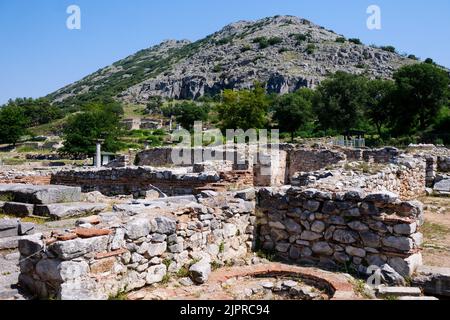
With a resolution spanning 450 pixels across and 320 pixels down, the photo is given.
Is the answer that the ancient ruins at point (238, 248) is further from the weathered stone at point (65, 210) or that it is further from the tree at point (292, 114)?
the tree at point (292, 114)

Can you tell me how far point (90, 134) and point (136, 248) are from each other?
43.8 metres

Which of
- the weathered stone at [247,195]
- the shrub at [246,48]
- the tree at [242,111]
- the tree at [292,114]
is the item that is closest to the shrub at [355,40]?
the shrub at [246,48]

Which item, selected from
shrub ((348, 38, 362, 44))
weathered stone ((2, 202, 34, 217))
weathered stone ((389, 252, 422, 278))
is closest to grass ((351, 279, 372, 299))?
weathered stone ((389, 252, 422, 278))

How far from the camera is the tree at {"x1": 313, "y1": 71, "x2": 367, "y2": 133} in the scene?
162ft

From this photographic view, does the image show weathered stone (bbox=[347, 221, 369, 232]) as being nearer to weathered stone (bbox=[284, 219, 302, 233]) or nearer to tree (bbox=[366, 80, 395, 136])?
weathered stone (bbox=[284, 219, 302, 233])

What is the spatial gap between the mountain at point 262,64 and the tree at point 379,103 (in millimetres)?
50581

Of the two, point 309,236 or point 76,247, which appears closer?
point 76,247

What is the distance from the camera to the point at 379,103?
1903 inches

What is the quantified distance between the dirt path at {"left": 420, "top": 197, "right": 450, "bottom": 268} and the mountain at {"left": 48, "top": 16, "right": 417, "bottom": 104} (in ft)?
316

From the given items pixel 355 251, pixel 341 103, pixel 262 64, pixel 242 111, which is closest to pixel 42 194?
pixel 355 251

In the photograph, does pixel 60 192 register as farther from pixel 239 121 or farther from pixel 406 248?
pixel 239 121

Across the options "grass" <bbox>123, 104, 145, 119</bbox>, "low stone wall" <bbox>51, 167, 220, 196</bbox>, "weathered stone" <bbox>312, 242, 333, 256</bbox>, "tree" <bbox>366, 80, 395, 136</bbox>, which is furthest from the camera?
"grass" <bbox>123, 104, 145, 119</bbox>

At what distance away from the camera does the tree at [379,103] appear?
47.2 m

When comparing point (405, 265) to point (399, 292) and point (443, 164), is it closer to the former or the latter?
point (399, 292)
